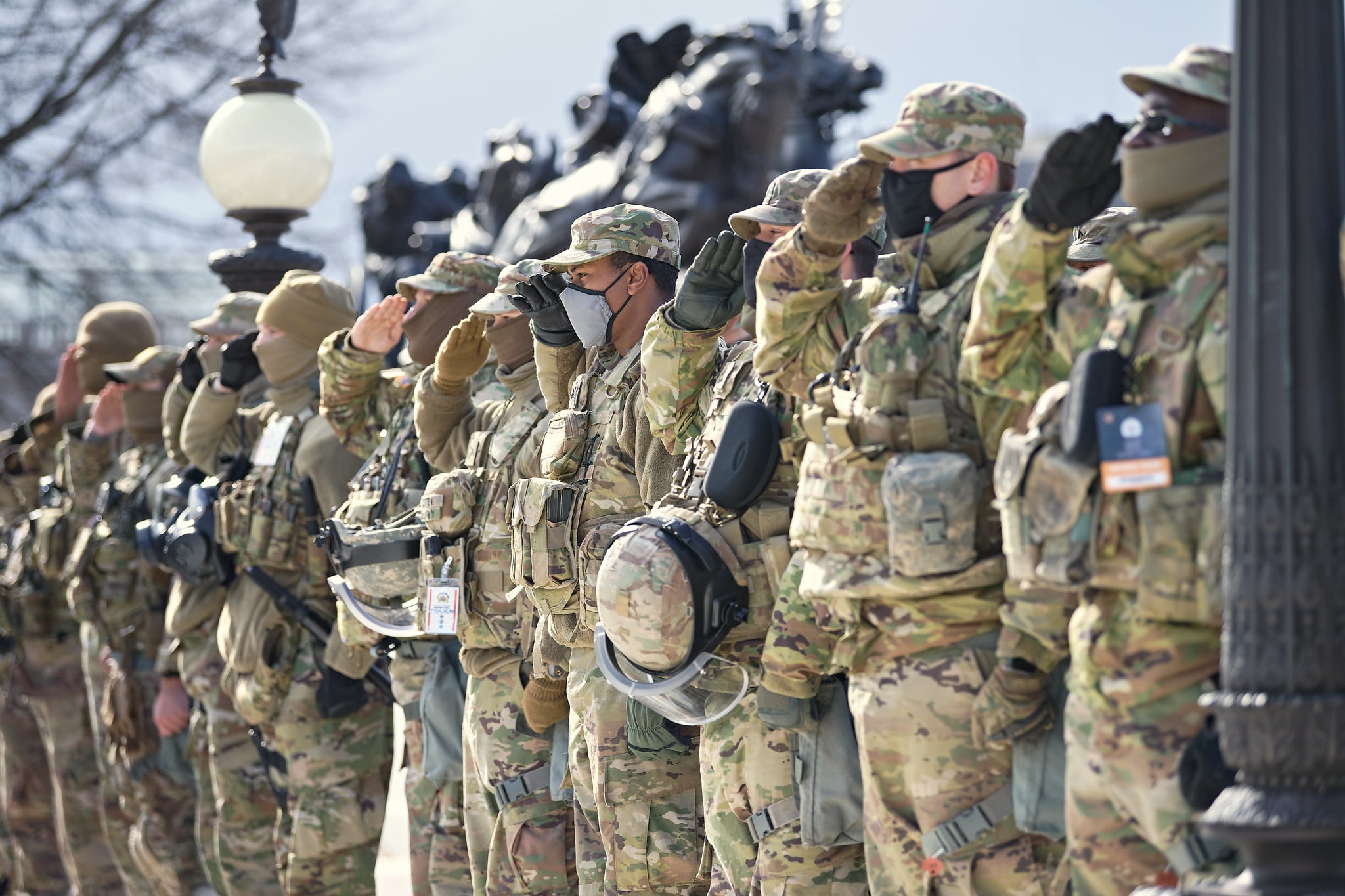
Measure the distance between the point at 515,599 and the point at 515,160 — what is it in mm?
16319

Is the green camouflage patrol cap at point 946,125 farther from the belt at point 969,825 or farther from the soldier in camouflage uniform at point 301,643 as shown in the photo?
the soldier in camouflage uniform at point 301,643

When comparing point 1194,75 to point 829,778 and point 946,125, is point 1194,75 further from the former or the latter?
point 829,778

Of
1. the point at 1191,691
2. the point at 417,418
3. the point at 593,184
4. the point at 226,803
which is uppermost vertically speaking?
the point at 593,184

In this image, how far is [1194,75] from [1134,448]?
746 mm

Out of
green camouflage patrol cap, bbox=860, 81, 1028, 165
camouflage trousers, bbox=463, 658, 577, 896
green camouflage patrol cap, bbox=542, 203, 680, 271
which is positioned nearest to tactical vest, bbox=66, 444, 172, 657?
camouflage trousers, bbox=463, 658, 577, 896

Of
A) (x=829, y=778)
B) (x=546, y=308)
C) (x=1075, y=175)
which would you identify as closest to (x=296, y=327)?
(x=546, y=308)

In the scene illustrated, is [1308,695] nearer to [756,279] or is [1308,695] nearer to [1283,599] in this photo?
[1283,599]

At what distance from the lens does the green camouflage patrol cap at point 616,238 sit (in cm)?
542

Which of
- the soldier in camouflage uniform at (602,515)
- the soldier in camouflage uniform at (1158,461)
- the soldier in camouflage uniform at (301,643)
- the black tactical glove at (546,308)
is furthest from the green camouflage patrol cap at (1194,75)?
the soldier in camouflage uniform at (301,643)

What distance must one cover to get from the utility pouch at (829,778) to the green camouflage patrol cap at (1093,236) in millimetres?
1472

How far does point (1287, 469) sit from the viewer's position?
9.99 feet

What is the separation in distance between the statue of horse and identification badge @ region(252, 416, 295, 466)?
11.2m

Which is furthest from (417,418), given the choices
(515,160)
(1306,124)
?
(515,160)

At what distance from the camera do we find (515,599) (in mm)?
5719
